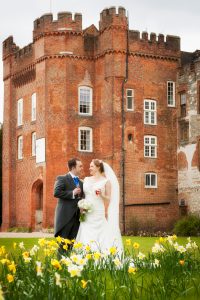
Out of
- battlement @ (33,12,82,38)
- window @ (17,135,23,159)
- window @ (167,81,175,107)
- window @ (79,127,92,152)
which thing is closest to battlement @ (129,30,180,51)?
window @ (167,81,175,107)

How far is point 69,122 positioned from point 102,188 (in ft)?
86.1

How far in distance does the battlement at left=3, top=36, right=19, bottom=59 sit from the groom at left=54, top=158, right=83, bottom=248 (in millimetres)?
33567

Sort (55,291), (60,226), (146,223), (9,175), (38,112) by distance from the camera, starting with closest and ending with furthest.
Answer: (55,291) → (60,226) → (146,223) → (38,112) → (9,175)

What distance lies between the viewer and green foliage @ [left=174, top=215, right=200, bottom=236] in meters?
33.1

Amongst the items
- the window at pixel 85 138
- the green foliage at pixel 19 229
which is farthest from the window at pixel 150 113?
the green foliage at pixel 19 229

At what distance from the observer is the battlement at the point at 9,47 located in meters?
45.0

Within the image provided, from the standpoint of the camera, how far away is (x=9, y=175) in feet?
Answer: 142

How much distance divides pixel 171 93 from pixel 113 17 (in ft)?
20.1

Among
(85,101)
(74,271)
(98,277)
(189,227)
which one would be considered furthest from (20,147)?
(74,271)

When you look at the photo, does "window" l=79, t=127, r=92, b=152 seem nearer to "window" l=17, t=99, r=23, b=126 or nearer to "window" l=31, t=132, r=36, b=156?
"window" l=31, t=132, r=36, b=156

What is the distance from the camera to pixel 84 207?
12.5 metres

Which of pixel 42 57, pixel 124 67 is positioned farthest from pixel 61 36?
pixel 124 67

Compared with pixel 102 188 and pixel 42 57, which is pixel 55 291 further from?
pixel 42 57

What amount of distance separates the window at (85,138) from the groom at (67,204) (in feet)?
87.5
